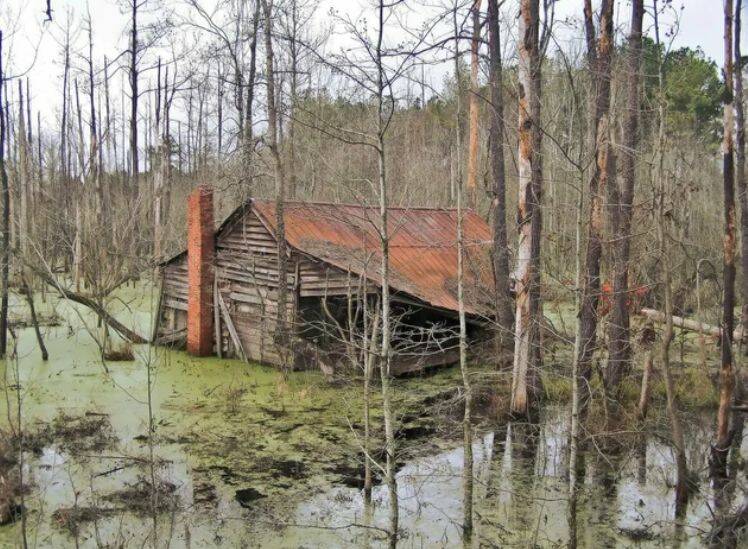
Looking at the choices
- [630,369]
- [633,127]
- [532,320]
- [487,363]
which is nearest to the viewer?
[532,320]

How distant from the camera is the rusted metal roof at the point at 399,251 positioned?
590 inches

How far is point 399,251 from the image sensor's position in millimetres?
17031

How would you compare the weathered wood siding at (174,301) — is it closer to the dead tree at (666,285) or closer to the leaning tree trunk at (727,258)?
the dead tree at (666,285)

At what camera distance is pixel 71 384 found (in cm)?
1362

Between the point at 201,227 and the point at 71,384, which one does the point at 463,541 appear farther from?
the point at 201,227

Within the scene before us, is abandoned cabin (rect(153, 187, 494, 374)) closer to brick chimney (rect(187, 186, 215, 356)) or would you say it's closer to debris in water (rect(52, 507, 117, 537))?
brick chimney (rect(187, 186, 215, 356))

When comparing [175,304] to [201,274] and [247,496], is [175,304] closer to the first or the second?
[201,274]

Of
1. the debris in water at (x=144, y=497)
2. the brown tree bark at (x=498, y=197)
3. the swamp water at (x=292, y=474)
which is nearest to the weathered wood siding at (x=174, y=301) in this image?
the swamp water at (x=292, y=474)

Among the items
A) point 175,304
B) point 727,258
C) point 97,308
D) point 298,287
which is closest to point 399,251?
point 298,287

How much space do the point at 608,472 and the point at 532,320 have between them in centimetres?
234

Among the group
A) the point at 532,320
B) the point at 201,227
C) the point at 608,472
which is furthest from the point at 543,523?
the point at 201,227

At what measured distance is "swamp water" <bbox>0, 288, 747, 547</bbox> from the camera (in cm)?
769

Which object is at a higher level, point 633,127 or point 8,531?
point 633,127

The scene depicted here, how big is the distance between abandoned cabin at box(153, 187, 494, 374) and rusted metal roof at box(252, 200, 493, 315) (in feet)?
0.11
